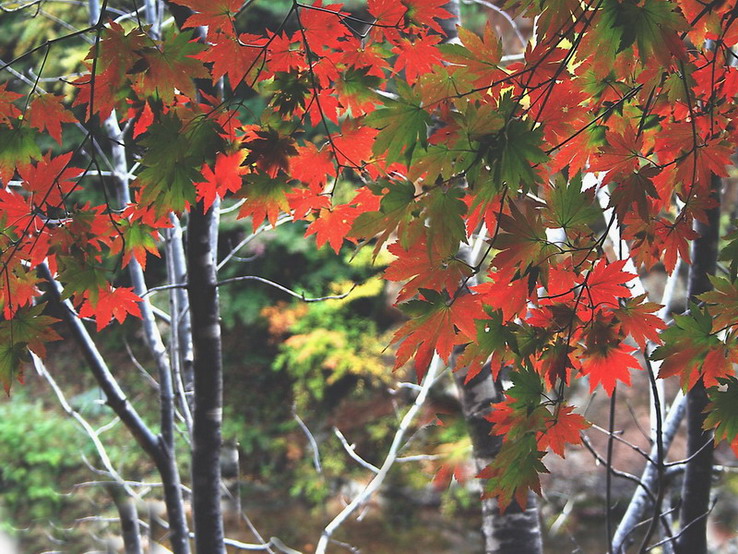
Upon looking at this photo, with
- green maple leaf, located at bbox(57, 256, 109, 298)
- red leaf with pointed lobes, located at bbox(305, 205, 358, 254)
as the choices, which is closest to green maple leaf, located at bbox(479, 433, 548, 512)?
red leaf with pointed lobes, located at bbox(305, 205, 358, 254)

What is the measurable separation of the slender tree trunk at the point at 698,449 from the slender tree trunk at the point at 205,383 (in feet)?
2.92

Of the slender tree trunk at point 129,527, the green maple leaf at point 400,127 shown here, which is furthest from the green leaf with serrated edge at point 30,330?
the slender tree trunk at point 129,527

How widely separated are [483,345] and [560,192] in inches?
7.8

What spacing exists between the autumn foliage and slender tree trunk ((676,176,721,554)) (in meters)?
0.26

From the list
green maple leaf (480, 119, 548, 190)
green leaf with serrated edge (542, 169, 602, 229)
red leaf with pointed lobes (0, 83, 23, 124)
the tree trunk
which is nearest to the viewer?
green maple leaf (480, 119, 548, 190)

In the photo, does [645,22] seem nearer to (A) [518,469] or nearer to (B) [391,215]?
(B) [391,215]

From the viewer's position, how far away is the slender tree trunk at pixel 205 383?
3.89 feet

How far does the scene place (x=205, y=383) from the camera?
123cm

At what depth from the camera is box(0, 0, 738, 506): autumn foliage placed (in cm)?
63

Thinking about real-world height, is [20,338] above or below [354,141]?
below

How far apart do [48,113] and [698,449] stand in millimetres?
1242

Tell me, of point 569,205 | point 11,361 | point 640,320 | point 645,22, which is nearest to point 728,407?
point 640,320

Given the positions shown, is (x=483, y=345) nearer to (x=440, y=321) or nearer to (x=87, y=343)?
(x=440, y=321)

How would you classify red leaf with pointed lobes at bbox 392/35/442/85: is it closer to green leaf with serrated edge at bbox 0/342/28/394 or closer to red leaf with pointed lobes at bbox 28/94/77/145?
red leaf with pointed lobes at bbox 28/94/77/145
